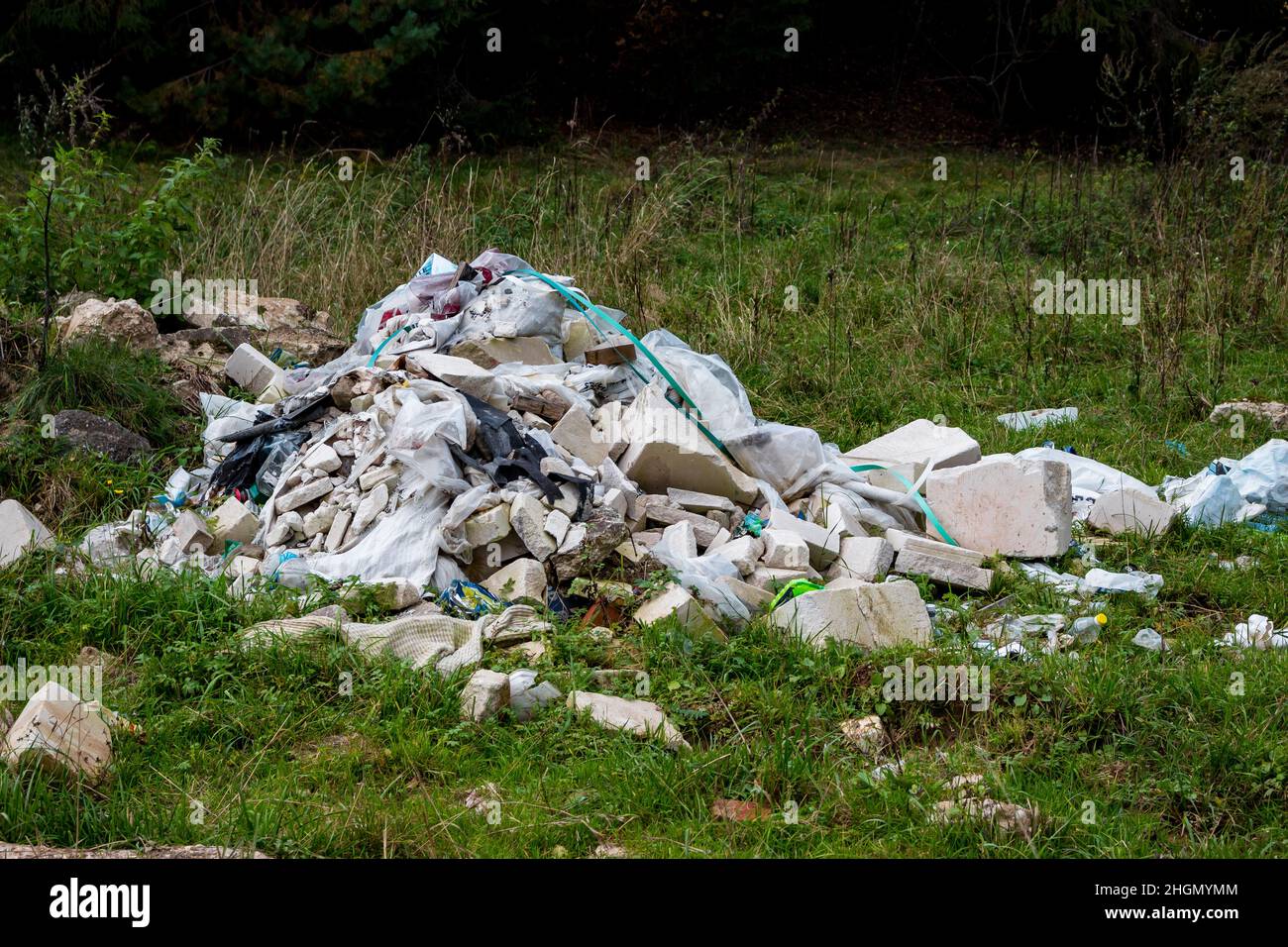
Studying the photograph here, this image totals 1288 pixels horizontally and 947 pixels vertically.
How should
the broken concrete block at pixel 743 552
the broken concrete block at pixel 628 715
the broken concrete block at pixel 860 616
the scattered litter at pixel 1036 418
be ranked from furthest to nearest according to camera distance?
the scattered litter at pixel 1036 418
the broken concrete block at pixel 743 552
the broken concrete block at pixel 860 616
the broken concrete block at pixel 628 715

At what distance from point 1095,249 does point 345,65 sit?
748 centimetres

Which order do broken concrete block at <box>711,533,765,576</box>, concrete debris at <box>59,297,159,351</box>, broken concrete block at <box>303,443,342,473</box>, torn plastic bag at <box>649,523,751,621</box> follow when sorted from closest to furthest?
torn plastic bag at <box>649,523,751,621</box> → broken concrete block at <box>711,533,765,576</box> → broken concrete block at <box>303,443,342,473</box> → concrete debris at <box>59,297,159,351</box>

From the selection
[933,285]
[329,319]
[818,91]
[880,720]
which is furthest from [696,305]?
[818,91]

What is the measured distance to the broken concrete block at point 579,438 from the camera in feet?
17.9

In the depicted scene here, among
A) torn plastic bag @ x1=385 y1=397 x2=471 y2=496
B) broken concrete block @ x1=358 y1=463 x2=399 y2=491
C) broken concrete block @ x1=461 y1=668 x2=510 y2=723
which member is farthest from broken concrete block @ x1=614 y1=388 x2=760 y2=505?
broken concrete block @ x1=461 y1=668 x2=510 y2=723

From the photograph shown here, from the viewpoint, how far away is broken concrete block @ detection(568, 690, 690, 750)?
3738 mm

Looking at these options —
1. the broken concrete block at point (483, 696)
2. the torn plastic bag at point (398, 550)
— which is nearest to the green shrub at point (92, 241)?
the torn plastic bag at point (398, 550)

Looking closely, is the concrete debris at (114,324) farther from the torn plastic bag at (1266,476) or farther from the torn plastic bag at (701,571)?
the torn plastic bag at (1266,476)

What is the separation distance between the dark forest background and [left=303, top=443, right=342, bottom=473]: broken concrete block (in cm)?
584

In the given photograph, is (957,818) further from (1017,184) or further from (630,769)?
(1017,184)

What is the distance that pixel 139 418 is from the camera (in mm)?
6051

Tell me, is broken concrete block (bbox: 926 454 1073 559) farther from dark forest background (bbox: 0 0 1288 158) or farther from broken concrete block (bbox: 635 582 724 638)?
dark forest background (bbox: 0 0 1288 158)

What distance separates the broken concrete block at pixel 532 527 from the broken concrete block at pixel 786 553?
92cm

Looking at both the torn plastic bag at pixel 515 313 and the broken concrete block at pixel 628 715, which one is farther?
the torn plastic bag at pixel 515 313
